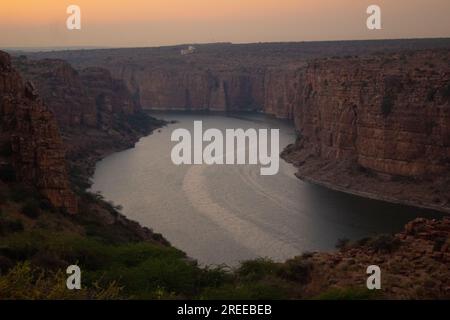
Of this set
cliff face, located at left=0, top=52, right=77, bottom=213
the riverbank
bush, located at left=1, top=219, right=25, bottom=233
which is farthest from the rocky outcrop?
the riverbank

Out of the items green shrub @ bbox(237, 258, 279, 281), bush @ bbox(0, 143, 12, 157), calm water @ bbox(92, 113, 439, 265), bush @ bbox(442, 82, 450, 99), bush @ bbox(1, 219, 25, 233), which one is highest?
bush @ bbox(442, 82, 450, 99)

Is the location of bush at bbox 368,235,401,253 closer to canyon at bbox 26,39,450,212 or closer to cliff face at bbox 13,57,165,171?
canyon at bbox 26,39,450,212

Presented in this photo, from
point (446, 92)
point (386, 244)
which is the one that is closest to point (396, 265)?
point (386, 244)

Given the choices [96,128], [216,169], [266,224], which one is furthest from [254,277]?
[96,128]

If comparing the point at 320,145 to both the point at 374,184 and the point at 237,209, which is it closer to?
the point at 374,184
